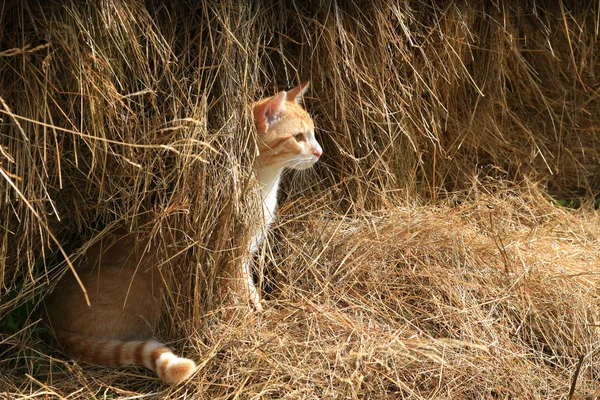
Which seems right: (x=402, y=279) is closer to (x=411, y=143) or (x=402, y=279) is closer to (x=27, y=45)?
(x=411, y=143)

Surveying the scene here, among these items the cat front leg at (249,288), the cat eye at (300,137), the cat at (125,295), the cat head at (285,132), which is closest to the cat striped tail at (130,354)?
the cat at (125,295)

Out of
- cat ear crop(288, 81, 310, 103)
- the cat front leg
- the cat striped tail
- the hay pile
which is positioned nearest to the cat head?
cat ear crop(288, 81, 310, 103)

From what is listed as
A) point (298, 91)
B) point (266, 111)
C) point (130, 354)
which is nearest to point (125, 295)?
point (130, 354)

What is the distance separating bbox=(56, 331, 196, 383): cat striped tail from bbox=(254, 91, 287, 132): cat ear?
0.94 m

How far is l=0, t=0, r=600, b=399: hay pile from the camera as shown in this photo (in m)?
2.30

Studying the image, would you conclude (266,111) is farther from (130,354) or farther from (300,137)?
(130,354)

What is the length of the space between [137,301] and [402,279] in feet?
3.51

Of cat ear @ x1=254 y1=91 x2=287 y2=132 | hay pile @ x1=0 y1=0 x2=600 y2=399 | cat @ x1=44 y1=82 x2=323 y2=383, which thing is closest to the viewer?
hay pile @ x1=0 y1=0 x2=600 y2=399

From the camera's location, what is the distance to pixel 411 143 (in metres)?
3.27

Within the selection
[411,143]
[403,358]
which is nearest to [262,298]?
[403,358]

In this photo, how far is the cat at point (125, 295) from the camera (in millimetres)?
2471

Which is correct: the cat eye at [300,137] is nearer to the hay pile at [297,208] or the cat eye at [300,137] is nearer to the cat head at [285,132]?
the cat head at [285,132]

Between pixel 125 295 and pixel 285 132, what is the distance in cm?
93

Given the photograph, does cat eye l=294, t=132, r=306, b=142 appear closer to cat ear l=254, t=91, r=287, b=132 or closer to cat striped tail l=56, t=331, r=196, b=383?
cat ear l=254, t=91, r=287, b=132
